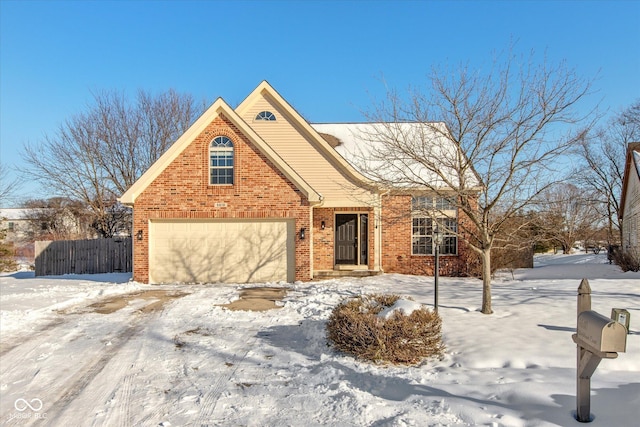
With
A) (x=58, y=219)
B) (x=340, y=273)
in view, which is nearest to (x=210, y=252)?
(x=340, y=273)

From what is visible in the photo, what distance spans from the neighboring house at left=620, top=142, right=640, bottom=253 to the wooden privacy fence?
21390 mm

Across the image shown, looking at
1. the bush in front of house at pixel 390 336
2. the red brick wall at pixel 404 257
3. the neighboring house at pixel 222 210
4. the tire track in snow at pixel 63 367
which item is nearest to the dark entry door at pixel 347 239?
the red brick wall at pixel 404 257

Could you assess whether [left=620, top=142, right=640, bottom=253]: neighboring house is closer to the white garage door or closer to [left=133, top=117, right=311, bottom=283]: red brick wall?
[left=133, top=117, right=311, bottom=283]: red brick wall

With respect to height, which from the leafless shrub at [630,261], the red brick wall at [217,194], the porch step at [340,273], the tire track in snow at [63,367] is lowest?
the tire track in snow at [63,367]

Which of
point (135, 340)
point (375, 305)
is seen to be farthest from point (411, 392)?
point (135, 340)

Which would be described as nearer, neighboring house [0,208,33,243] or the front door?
the front door

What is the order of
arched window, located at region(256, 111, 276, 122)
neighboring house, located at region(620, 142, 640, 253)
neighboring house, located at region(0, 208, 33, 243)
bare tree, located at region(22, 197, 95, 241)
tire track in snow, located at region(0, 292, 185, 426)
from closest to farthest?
tire track in snow, located at region(0, 292, 185, 426) → arched window, located at region(256, 111, 276, 122) → neighboring house, located at region(620, 142, 640, 253) → bare tree, located at region(22, 197, 95, 241) → neighboring house, located at region(0, 208, 33, 243)

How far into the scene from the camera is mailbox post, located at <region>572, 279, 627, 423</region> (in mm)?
3326

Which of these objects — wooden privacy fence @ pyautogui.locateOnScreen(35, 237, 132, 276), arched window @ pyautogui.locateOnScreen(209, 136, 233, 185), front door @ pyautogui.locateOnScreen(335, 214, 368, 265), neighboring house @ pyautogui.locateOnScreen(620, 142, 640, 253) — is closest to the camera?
arched window @ pyautogui.locateOnScreen(209, 136, 233, 185)

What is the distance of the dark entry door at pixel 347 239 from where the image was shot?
16.5 metres

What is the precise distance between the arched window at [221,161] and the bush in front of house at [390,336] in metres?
9.07

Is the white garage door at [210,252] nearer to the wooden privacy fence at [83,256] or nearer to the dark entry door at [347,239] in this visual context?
the dark entry door at [347,239]

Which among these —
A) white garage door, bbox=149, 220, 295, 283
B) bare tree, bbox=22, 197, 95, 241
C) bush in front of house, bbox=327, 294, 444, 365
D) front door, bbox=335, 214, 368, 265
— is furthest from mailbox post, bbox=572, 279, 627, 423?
bare tree, bbox=22, 197, 95, 241

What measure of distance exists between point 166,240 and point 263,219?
3.35 meters
